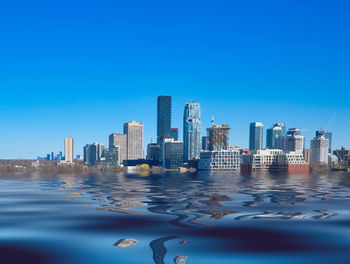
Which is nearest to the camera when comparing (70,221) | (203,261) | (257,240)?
(203,261)

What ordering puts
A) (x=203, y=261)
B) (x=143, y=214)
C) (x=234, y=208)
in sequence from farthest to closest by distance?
(x=234, y=208), (x=143, y=214), (x=203, y=261)

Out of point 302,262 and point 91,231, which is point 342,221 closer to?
point 302,262

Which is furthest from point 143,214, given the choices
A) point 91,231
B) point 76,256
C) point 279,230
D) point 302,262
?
point 302,262

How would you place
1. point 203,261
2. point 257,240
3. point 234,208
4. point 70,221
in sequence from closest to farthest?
point 203,261
point 257,240
point 70,221
point 234,208

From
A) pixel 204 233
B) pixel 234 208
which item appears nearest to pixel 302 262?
pixel 204 233

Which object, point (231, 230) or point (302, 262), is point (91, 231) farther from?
point (302, 262)

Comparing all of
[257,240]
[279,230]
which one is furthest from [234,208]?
[257,240]

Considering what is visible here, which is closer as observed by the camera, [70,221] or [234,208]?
[70,221]

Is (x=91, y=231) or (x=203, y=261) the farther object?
(x=91, y=231)
